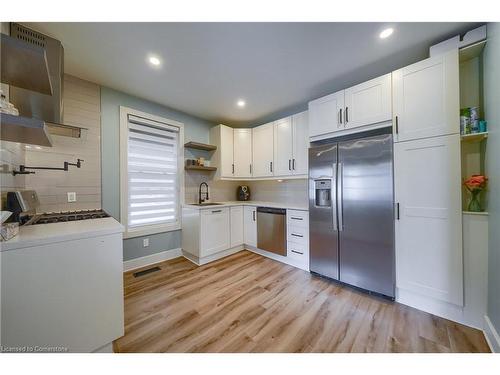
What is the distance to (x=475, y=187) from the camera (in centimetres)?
146

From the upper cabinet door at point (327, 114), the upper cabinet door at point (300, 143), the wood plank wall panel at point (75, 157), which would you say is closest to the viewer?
the wood plank wall panel at point (75, 157)

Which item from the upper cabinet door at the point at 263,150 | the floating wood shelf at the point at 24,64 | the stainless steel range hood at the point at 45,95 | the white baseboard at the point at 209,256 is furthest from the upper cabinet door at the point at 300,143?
the stainless steel range hood at the point at 45,95

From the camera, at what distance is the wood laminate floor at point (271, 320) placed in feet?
4.25

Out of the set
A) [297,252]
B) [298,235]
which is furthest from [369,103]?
[297,252]

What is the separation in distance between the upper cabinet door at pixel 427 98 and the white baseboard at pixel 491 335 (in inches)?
59.4

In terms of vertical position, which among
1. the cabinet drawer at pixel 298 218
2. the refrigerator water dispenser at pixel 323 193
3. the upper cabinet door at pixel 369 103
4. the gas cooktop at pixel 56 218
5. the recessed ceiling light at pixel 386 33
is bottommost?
the cabinet drawer at pixel 298 218

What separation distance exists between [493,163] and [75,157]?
4.07 m

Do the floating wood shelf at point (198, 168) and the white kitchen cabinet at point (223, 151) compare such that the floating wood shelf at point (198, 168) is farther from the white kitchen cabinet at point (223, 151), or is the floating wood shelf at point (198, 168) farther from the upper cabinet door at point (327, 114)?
the upper cabinet door at point (327, 114)

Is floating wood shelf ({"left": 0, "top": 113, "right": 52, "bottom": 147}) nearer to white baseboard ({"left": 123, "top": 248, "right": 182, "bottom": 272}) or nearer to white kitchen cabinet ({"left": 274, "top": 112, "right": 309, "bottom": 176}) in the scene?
white baseboard ({"left": 123, "top": 248, "right": 182, "bottom": 272})

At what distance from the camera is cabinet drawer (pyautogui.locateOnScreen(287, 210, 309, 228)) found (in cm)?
247

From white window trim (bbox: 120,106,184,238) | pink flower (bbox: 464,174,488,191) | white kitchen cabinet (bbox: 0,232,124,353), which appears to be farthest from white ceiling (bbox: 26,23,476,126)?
white kitchen cabinet (bbox: 0,232,124,353)

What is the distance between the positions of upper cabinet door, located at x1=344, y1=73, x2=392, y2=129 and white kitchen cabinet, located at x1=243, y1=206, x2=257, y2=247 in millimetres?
1930
